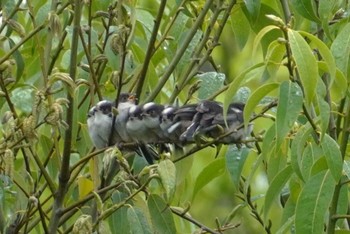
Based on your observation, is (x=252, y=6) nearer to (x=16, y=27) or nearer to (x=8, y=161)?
(x=16, y=27)

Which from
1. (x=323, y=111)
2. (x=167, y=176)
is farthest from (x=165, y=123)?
(x=323, y=111)

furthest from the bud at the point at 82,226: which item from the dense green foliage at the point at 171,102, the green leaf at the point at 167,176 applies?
the green leaf at the point at 167,176

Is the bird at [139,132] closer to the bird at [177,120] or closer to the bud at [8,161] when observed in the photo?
the bird at [177,120]

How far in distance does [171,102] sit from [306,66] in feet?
2.81

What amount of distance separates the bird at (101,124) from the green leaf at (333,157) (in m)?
0.62

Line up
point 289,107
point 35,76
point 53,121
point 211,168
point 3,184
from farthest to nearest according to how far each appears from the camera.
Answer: point 35,76, point 211,168, point 3,184, point 53,121, point 289,107

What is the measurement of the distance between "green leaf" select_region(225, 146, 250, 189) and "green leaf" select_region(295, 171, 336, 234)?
1.18 feet

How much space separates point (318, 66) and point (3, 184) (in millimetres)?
935

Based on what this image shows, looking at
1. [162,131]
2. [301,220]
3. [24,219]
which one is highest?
[162,131]

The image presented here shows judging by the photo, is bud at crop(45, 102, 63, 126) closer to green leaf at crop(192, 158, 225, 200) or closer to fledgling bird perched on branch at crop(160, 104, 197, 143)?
fledgling bird perched on branch at crop(160, 104, 197, 143)

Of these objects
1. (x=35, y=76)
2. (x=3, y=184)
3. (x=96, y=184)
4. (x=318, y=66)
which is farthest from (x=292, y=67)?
(x=35, y=76)

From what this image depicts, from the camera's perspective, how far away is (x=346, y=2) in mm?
2930

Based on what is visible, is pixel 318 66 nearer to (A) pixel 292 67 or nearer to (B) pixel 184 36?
(A) pixel 292 67

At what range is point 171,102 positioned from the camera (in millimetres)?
2746
